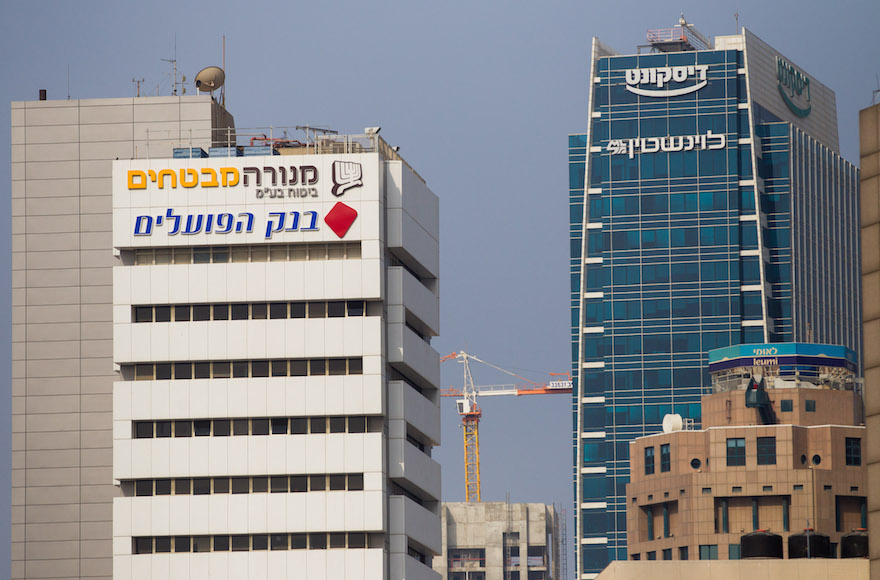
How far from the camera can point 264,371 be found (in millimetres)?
162000

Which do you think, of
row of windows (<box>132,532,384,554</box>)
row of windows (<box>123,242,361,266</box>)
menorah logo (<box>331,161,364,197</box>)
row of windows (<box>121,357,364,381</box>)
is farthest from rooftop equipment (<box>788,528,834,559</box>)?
menorah logo (<box>331,161,364,197</box>)

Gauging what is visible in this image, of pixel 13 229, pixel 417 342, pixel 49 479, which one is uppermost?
pixel 13 229

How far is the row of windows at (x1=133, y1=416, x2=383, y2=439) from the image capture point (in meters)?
160

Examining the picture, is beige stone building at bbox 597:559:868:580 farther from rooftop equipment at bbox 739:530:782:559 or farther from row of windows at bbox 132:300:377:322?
row of windows at bbox 132:300:377:322

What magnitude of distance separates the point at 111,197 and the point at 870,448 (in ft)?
372

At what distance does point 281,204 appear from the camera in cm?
16388

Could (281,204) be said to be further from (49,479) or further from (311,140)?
(49,479)

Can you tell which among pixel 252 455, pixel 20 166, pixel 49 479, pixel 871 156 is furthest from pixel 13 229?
pixel 871 156

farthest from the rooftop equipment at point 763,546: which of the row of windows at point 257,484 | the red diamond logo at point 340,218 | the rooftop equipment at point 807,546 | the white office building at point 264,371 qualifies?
the red diamond logo at point 340,218

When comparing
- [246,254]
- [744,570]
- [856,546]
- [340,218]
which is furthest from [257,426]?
[856,546]

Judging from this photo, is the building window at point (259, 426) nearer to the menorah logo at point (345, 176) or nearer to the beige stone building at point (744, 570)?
the menorah logo at point (345, 176)

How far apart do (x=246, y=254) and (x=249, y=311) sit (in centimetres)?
496

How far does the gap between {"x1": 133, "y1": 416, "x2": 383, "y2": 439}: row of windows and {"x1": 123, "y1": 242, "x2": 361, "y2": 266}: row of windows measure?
13272 mm

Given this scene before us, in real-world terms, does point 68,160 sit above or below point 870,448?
above
